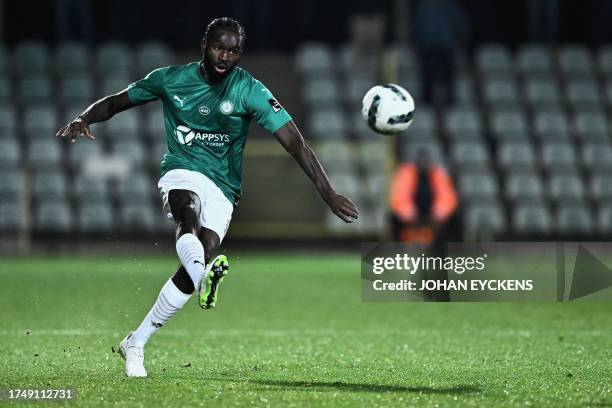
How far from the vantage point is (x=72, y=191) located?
18922 mm

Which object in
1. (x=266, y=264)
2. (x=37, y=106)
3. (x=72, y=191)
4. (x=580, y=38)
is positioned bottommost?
(x=266, y=264)

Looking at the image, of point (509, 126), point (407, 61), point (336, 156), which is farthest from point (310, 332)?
point (509, 126)

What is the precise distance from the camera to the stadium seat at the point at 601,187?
19.4 metres

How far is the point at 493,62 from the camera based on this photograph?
20.9m

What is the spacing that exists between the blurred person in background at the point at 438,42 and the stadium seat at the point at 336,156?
1.72m

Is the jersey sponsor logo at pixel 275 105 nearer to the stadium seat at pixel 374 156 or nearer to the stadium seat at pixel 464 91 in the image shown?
the stadium seat at pixel 374 156

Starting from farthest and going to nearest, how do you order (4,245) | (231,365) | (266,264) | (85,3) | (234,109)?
(85,3) < (4,245) < (266,264) < (231,365) < (234,109)

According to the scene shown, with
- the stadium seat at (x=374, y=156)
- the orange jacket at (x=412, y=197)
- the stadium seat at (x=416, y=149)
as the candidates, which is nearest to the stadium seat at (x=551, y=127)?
the stadium seat at (x=416, y=149)

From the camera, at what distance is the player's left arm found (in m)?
6.30

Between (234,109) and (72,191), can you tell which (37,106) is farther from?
(234,109)

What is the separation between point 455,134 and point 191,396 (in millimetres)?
14445

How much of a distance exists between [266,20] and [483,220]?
5680mm

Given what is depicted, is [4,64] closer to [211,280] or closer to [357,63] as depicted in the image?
[357,63]

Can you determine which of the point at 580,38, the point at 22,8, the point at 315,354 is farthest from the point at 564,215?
the point at 315,354
